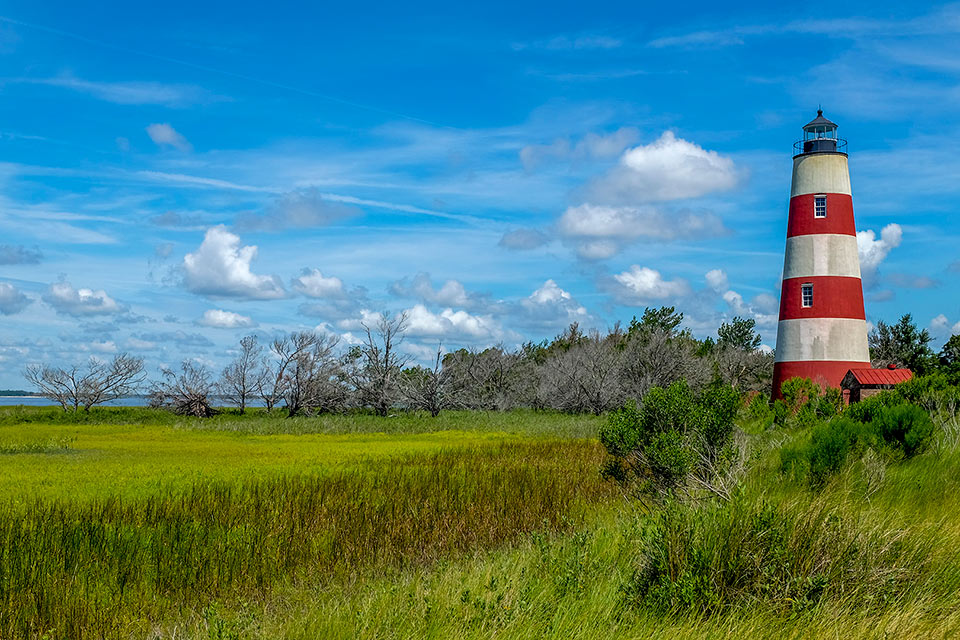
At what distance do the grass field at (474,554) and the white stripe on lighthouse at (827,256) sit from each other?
487 inches

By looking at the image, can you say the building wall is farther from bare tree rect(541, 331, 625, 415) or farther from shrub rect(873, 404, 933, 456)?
bare tree rect(541, 331, 625, 415)

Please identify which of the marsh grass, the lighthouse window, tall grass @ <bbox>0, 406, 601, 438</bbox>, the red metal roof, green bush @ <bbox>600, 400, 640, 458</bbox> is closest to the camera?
green bush @ <bbox>600, 400, 640, 458</bbox>

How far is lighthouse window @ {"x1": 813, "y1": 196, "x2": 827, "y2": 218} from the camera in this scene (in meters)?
28.0

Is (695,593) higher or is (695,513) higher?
(695,513)

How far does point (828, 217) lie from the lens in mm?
27859

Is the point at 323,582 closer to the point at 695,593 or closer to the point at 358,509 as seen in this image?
the point at 358,509

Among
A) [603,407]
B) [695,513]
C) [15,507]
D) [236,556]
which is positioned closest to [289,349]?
[603,407]

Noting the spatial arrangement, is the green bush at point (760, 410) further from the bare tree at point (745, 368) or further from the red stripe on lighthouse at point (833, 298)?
the bare tree at point (745, 368)

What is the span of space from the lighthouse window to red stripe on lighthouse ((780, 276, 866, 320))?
2275mm

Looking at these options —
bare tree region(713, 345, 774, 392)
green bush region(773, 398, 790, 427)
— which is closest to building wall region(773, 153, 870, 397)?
green bush region(773, 398, 790, 427)

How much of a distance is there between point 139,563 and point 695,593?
240 inches

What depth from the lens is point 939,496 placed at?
10008 millimetres

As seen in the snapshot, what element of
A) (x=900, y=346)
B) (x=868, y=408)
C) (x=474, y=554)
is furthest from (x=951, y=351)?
(x=474, y=554)

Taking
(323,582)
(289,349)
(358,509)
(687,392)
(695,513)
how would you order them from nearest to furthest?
1. (695,513)
2. (323,582)
3. (358,509)
4. (687,392)
5. (289,349)
